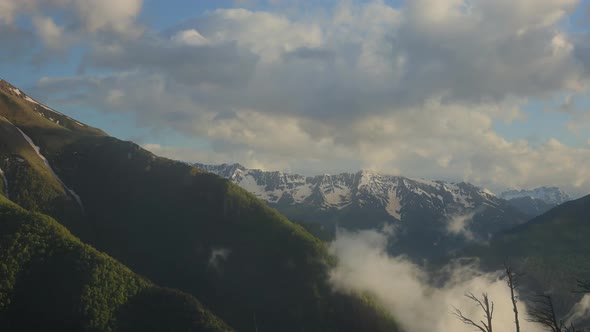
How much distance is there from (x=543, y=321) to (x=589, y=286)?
4.41 meters

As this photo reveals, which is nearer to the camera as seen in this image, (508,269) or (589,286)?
(589,286)

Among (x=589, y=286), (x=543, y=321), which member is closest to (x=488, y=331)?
(x=543, y=321)

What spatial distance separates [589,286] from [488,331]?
22.7 m

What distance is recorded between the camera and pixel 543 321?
1351 inches

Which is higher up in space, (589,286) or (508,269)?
(508,269)

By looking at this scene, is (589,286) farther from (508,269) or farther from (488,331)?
(508,269)

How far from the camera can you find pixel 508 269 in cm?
5656

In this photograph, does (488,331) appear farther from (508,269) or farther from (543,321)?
(543,321)

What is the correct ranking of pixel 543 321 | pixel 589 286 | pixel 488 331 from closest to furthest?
pixel 589 286
pixel 543 321
pixel 488 331

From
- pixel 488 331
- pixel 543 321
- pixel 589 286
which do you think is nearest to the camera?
pixel 589 286

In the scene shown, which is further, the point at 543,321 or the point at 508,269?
the point at 508,269

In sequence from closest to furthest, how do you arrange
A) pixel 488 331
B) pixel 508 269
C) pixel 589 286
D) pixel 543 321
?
pixel 589 286, pixel 543 321, pixel 488 331, pixel 508 269

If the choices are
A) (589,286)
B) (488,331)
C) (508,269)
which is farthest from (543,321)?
(508,269)

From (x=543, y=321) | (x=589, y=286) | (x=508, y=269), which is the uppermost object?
(x=508, y=269)
